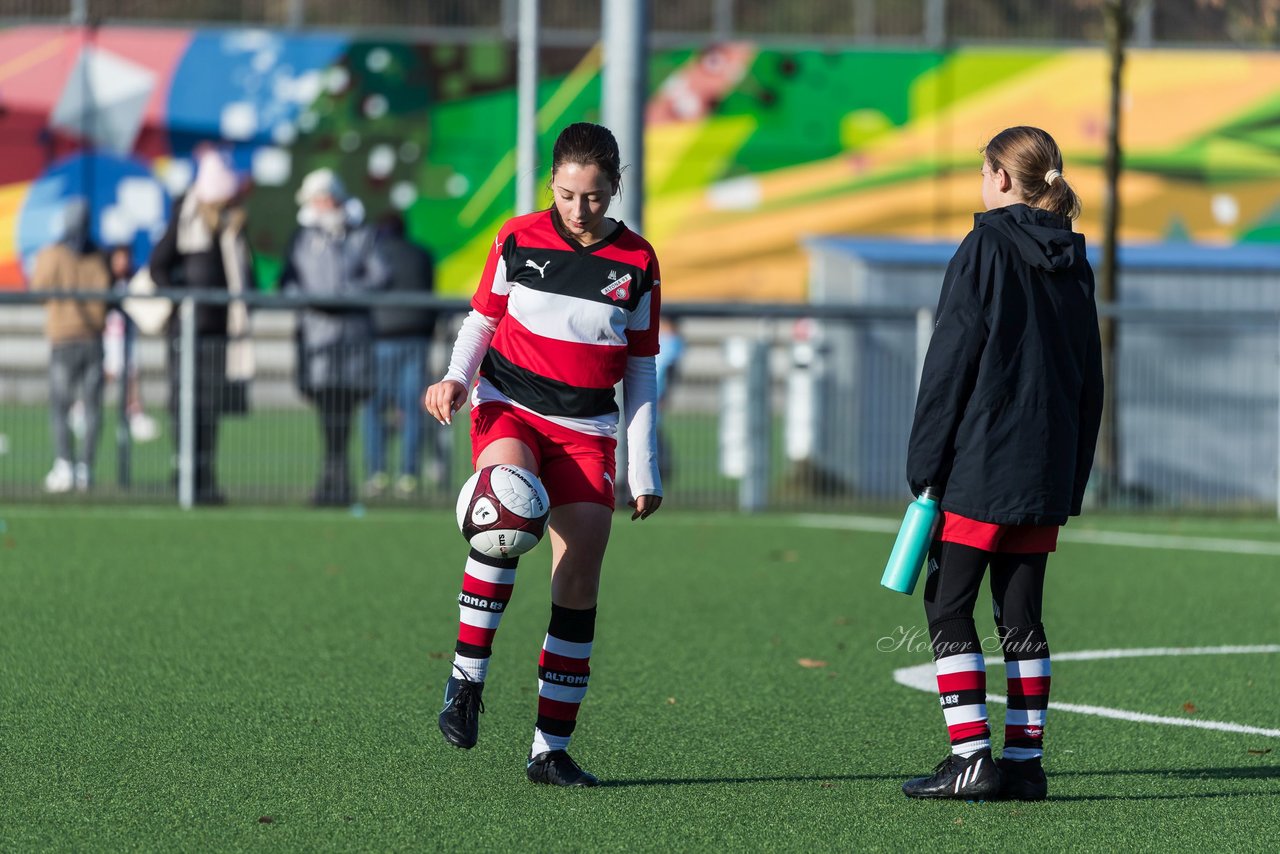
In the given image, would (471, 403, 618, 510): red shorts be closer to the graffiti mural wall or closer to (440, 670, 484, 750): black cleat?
(440, 670, 484, 750): black cleat

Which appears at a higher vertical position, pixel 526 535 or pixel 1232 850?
pixel 526 535

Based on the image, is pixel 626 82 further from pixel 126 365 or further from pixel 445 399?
pixel 445 399

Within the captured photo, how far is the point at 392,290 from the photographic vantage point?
14.2 metres

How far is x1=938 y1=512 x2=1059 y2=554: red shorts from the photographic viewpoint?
5.48 m

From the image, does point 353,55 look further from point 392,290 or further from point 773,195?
point 392,290

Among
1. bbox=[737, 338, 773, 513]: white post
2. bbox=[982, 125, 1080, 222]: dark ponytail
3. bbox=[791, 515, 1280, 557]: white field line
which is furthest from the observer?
bbox=[737, 338, 773, 513]: white post

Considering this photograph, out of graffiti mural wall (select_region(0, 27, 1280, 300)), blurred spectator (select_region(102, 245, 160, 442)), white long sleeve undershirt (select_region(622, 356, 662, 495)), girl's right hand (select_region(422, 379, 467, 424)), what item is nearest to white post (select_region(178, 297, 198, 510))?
blurred spectator (select_region(102, 245, 160, 442))

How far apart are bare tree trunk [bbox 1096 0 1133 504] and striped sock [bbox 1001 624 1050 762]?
8339 mm

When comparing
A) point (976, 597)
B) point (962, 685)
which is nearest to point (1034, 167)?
point (976, 597)

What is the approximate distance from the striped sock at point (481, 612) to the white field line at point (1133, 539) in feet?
23.0

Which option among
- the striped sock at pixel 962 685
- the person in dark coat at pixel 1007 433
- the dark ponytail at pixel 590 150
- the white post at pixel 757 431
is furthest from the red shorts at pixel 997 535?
the white post at pixel 757 431

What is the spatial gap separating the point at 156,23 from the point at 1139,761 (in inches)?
986

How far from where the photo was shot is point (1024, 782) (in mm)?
5539

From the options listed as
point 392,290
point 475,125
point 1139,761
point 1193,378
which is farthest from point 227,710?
point 475,125
